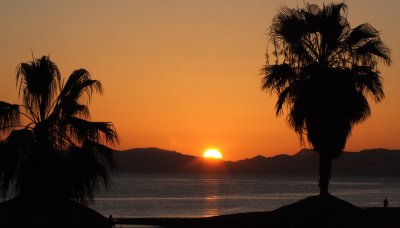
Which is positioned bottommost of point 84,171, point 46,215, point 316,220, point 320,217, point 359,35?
point 316,220

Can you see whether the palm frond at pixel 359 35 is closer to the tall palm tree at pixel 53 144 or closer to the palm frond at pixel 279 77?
the palm frond at pixel 279 77

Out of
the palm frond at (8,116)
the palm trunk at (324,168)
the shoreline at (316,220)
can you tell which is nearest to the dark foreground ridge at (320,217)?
the shoreline at (316,220)

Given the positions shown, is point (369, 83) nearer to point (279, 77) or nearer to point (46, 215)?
point (279, 77)

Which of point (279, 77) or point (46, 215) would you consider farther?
point (279, 77)

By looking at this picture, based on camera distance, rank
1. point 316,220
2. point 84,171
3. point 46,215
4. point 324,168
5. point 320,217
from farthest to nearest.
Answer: point 324,168
point 320,217
point 316,220
point 84,171
point 46,215

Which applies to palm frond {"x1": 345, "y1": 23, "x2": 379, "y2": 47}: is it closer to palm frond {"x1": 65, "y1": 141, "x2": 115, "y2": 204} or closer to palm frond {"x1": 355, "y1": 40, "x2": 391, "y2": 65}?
palm frond {"x1": 355, "y1": 40, "x2": 391, "y2": 65}

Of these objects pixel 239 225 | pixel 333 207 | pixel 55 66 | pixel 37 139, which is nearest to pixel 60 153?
pixel 37 139

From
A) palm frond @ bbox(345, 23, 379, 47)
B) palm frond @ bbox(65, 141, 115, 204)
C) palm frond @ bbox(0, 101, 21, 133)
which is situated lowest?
palm frond @ bbox(65, 141, 115, 204)

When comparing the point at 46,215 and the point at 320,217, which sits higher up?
the point at 46,215

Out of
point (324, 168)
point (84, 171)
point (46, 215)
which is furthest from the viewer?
point (324, 168)

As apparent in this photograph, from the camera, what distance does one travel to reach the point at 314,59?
37156mm

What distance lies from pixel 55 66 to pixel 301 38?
13.8m

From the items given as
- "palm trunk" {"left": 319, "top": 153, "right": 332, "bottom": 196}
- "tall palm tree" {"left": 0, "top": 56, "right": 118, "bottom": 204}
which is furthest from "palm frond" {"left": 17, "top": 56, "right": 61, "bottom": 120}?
"palm trunk" {"left": 319, "top": 153, "right": 332, "bottom": 196}

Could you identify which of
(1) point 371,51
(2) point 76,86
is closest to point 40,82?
(2) point 76,86
